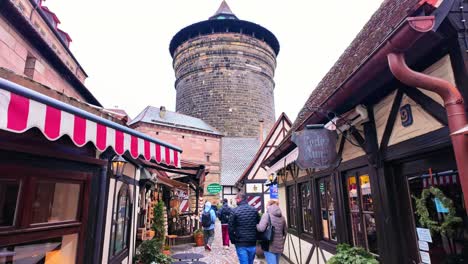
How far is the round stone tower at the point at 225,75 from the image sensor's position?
111 feet

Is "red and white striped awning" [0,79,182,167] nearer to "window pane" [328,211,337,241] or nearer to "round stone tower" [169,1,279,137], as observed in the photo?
"window pane" [328,211,337,241]

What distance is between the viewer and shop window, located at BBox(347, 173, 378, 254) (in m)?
3.60

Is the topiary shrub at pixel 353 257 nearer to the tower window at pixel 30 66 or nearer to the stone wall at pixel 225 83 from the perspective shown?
the tower window at pixel 30 66

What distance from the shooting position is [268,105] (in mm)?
36875

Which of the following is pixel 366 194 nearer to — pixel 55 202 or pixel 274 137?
pixel 55 202

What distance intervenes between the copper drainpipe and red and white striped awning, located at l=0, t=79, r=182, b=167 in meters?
2.38

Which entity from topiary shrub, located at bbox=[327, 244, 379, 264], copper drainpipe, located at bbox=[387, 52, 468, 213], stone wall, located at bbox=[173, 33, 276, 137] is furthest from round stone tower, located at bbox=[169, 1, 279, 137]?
copper drainpipe, located at bbox=[387, 52, 468, 213]

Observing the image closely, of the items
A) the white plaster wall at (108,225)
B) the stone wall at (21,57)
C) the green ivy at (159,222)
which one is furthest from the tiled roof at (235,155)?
the white plaster wall at (108,225)

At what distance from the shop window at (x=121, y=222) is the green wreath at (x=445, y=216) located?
397 cm

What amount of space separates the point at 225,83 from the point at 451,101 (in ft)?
108

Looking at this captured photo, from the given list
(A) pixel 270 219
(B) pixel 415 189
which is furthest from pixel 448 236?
(A) pixel 270 219

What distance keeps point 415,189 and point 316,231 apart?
113 inches

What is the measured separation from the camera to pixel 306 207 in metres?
6.28

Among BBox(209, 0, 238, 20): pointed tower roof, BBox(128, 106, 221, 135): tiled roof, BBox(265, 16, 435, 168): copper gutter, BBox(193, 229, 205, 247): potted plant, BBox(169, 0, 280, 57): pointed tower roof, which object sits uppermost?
BBox(209, 0, 238, 20): pointed tower roof
